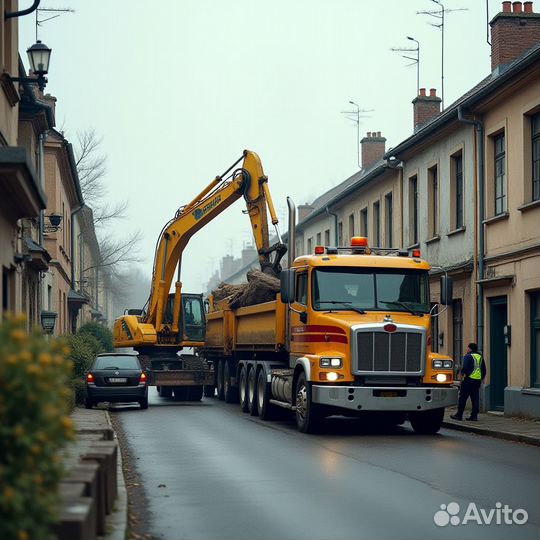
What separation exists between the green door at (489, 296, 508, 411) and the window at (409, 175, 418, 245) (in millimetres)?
7712

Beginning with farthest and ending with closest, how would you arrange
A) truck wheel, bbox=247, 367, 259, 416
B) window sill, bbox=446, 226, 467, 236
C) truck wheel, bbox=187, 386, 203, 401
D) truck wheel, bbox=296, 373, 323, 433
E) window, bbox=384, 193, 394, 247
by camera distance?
window, bbox=384, 193, 394, 247 < truck wheel, bbox=187, 386, 203, 401 < window sill, bbox=446, 226, 467, 236 < truck wheel, bbox=247, 367, 259, 416 < truck wheel, bbox=296, 373, 323, 433

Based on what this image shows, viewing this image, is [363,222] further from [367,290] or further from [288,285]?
[288,285]

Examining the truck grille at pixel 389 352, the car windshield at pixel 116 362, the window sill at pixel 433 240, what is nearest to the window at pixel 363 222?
the window sill at pixel 433 240

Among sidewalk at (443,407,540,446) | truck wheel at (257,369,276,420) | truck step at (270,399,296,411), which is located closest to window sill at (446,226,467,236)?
sidewalk at (443,407,540,446)

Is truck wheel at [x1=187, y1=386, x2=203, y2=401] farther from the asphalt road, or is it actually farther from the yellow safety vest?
the yellow safety vest

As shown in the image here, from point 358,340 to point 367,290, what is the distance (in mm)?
1368

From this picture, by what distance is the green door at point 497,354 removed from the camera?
24.1 meters

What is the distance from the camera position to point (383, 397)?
18.4 meters

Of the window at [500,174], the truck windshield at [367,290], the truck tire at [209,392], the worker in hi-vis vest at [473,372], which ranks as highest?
the window at [500,174]

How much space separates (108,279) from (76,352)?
45.8m

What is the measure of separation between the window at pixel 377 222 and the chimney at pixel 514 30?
11.2m

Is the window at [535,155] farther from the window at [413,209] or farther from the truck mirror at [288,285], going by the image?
the window at [413,209]

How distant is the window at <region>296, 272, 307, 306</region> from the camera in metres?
19.8

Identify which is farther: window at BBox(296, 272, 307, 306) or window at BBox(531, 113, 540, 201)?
window at BBox(531, 113, 540, 201)
